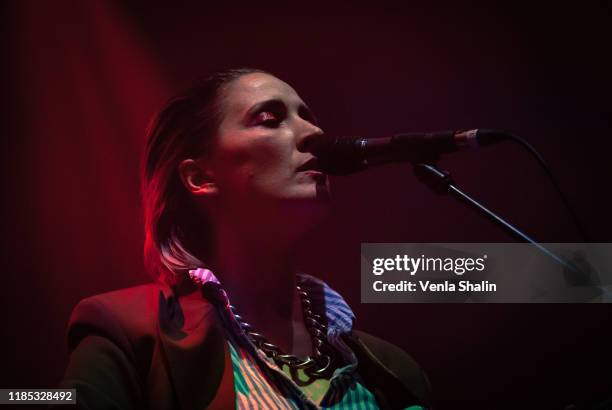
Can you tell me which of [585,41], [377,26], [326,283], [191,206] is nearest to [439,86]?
[377,26]

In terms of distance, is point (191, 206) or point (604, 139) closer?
point (191, 206)

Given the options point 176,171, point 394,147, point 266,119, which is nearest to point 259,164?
point 266,119

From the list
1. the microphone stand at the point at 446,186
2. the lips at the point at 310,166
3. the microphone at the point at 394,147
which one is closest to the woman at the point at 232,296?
the lips at the point at 310,166

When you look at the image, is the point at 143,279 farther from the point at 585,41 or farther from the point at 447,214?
the point at 585,41

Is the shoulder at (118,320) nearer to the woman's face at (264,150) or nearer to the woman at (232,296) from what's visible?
the woman at (232,296)

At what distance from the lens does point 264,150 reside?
194 cm

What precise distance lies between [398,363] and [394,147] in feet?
2.51

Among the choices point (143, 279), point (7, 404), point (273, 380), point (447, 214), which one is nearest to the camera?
point (273, 380)

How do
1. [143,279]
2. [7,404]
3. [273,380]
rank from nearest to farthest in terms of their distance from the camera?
1. [273,380]
2. [7,404]
3. [143,279]

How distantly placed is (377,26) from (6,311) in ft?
4.94

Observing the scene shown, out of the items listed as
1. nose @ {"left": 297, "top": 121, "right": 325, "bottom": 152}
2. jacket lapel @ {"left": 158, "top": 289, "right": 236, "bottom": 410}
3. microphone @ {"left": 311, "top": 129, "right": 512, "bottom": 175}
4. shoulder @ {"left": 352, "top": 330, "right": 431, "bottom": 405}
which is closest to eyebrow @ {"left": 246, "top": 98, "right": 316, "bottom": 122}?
nose @ {"left": 297, "top": 121, "right": 325, "bottom": 152}

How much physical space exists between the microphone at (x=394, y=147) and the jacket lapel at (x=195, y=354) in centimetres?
50

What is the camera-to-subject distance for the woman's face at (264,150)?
192 centimetres

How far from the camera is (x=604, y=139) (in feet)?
7.82
